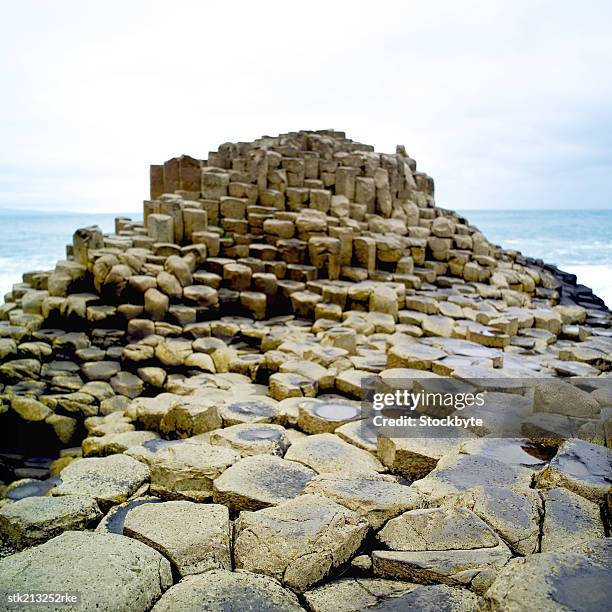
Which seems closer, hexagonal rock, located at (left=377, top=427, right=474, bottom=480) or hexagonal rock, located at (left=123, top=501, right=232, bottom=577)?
hexagonal rock, located at (left=123, top=501, right=232, bottom=577)

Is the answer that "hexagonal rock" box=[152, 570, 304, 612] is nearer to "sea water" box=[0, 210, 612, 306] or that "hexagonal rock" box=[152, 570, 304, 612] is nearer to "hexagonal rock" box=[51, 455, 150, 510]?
"hexagonal rock" box=[51, 455, 150, 510]

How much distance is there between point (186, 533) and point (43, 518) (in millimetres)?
842

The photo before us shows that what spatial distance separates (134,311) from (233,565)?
256 inches

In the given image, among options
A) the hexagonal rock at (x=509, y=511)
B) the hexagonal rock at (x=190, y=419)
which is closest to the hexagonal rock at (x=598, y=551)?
the hexagonal rock at (x=509, y=511)

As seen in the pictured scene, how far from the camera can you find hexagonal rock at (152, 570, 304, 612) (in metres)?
2.01

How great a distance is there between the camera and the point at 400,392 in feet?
16.0

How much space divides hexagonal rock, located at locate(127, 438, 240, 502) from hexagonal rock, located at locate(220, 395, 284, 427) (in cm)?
99

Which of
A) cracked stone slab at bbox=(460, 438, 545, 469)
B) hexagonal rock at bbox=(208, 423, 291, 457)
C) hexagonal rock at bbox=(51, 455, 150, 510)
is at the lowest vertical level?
hexagonal rock at bbox=(51, 455, 150, 510)

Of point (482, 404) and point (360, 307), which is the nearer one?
point (482, 404)

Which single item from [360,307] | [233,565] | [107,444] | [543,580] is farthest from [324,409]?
[360,307]

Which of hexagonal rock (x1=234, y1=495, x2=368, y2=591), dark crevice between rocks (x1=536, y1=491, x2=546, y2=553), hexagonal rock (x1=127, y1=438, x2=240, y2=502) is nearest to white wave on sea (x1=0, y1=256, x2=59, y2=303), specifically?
hexagonal rock (x1=127, y1=438, x2=240, y2=502)

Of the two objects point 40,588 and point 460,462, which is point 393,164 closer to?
point 460,462

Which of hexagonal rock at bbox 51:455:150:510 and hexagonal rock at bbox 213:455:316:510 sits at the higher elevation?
hexagonal rock at bbox 213:455:316:510

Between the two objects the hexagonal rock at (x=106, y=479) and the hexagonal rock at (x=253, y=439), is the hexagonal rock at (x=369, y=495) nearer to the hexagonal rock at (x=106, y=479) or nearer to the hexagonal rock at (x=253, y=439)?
the hexagonal rock at (x=253, y=439)
